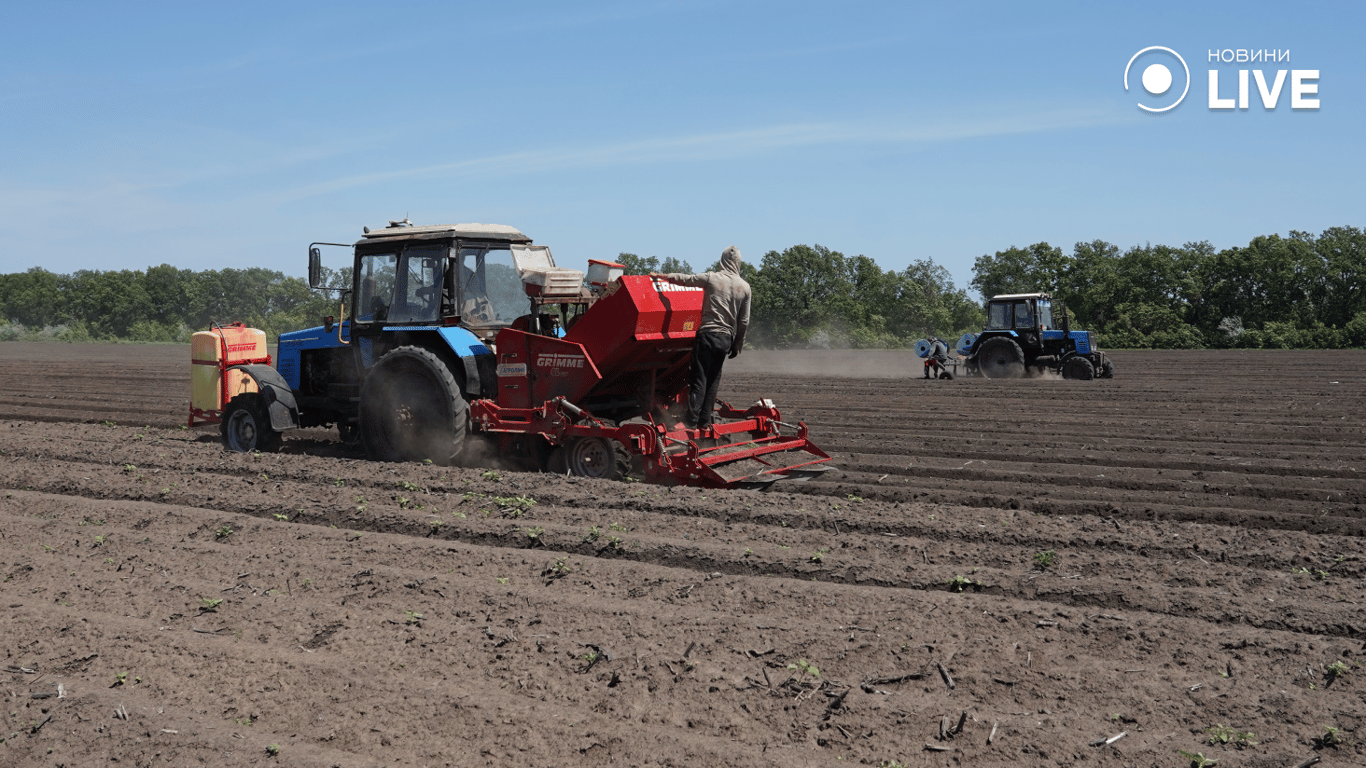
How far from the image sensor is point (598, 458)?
8586 millimetres

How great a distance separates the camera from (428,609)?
16.7 ft

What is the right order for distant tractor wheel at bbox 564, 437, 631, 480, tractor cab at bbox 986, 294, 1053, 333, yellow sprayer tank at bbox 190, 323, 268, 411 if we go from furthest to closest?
tractor cab at bbox 986, 294, 1053, 333, yellow sprayer tank at bbox 190, 323, 268, 411, distant tractor wheel at bbox 564, 437, 631, 480

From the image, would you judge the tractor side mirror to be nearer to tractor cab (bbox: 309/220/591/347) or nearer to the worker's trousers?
tractor cab (bbox: 309/220/591/347)

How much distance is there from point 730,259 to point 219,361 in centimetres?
614

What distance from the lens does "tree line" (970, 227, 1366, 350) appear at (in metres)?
42.5

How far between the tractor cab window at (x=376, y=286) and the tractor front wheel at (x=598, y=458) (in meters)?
2.35

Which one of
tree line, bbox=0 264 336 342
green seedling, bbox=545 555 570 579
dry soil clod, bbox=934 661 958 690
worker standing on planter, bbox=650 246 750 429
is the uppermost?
tree line, bbox=0 264 336 342

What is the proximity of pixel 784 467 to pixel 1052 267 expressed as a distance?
49611 millimetres

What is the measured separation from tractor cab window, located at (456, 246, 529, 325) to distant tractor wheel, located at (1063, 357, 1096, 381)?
15165 mm

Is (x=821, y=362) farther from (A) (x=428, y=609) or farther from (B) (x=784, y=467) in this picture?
(A) (x=428, y=609)

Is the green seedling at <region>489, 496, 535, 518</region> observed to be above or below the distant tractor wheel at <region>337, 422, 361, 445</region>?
below

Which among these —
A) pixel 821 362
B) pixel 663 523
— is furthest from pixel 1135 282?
pixel 663 523

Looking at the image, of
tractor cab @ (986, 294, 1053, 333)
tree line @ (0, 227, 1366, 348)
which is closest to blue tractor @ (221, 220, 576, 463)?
tractor cab @ (986, 294, 1053, 333)

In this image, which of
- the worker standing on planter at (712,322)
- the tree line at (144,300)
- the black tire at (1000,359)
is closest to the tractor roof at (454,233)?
the worker standing on planter at (712,322)
